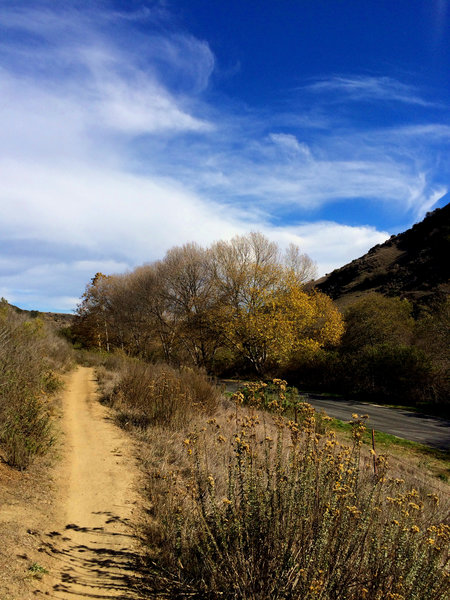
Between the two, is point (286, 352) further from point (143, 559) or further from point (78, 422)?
point (143, 559)

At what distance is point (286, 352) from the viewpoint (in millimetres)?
23484

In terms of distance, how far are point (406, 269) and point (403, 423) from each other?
42355mm

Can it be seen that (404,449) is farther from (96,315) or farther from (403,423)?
(96,315)

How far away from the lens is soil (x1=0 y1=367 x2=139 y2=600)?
2.95 metres

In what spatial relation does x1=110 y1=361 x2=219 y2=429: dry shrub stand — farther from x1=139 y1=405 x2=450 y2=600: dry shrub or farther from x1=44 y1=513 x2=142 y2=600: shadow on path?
x1=139 y1=405 x2=450 y2=600: dry shrub

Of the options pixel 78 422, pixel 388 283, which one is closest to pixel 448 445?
pixel 78 422

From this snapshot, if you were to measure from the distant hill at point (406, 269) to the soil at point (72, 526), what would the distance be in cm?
3714

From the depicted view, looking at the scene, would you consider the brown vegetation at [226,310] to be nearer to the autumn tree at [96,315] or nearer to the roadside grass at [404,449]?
the autumn tree at [96,315]

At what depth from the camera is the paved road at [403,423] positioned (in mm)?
12142

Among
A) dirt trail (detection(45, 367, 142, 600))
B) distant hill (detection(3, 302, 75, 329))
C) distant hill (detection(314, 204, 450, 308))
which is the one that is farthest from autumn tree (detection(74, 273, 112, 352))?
dirt trail (detection(45, 367, 142, 600))

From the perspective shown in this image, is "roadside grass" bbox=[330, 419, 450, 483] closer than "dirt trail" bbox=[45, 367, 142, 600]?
No

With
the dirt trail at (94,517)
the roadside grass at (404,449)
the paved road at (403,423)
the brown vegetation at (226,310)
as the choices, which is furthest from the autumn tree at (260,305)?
the dirt trail at (94,517)

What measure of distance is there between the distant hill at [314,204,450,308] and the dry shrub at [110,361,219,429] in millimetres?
32848

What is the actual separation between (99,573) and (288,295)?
22557 mm
